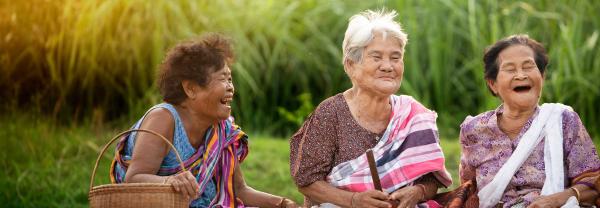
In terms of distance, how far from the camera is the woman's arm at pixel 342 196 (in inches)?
187

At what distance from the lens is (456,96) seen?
30.2ft

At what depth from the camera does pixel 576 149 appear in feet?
15.9

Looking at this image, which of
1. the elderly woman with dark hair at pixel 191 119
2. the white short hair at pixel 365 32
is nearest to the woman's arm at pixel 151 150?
the elderly woman with dark hair at pixel 191 119

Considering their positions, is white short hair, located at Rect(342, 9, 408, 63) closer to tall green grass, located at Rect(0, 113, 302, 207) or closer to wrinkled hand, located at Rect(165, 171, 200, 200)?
wrinkled hand, located at Rect(165, 171, 200, 200)

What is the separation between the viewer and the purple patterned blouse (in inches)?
190

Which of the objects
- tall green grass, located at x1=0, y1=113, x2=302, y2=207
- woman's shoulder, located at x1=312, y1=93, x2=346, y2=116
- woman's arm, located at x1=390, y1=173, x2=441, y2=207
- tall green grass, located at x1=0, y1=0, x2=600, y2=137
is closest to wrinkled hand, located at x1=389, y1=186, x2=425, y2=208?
woman's arm, located at x1=390, y1=173, x2=441, y2=207

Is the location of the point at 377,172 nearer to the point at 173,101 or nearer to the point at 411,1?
the point at 173,101

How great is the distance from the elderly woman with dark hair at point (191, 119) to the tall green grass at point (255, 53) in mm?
3623

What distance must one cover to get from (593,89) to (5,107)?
4.87 m

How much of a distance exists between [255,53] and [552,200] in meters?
4.87

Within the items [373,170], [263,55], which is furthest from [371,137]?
[263,55]

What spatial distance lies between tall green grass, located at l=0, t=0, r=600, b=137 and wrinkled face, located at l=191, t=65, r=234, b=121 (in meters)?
3.70

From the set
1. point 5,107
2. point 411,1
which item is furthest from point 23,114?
point 411,1

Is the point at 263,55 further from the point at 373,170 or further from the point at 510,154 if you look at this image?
the point at 373,170
